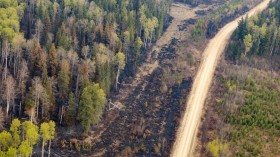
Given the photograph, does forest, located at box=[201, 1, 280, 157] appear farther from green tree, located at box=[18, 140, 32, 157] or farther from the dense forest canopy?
Result: green tree, located at box=[18, 140, 32, 157]

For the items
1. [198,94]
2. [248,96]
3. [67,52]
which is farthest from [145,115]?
[248,96]

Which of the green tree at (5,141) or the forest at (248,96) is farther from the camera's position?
the forest at (248,96)

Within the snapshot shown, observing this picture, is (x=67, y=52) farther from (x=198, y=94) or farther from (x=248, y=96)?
(x=248, y=96)

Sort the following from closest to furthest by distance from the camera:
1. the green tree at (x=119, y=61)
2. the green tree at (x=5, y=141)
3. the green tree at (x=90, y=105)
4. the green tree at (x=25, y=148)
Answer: the green tree at (x=25, y=148), the green tree at (x=5, y=141), the green tree at (x=90, y=105), the green tree at (x=119, y=61)

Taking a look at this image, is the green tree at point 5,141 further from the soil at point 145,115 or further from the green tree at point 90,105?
the green tree at point 90,105

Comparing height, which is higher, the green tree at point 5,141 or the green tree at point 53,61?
the green tree at point 53,61

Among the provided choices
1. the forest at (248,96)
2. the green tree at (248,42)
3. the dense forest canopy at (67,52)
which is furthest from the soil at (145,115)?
the green tree at (248,42)

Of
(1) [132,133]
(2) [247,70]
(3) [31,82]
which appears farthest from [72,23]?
(2) [247,70]
